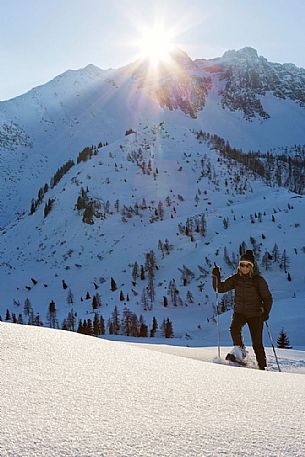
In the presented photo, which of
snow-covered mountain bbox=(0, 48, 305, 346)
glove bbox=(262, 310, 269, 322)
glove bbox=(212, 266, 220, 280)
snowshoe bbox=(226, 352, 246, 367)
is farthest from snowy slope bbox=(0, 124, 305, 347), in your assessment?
snowshoe bbox=(226, 352, 246, 367)

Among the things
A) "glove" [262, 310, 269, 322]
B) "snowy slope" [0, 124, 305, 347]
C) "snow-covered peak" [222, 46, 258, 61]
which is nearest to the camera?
"glove" [262, 310, 269, 322]

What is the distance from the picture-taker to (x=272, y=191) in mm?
45469

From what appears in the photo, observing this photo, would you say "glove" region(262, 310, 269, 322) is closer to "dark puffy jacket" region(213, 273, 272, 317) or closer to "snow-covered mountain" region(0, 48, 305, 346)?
"dark puffy jacket" region(213, 273, 272, 317)

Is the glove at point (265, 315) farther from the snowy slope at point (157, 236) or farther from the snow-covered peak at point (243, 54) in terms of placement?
the snow-covered peak at point (243, 54)

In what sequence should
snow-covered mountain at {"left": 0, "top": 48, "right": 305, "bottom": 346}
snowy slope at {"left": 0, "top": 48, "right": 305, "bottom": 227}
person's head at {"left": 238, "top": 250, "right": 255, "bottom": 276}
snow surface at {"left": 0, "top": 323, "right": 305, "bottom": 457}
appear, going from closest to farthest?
snow surface at {"left": 0, "top": 323, "right": 305, "bottom": 457}, person's head at {"left": 238, "top": 250, "right": 255, "bottom": 276}, snow-covered mountain at {"left": 0, "top": 48, "right": 305, "bottom": 346}, snowy slope at {"left": 0, "top": 48, "right": 305, "bottom": 227}

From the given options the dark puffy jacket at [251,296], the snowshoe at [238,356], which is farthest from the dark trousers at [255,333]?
the snowshoe at [238,356]

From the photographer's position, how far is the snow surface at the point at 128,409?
1.80 m

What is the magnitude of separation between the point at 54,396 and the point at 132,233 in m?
37.4

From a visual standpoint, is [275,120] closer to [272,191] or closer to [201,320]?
[272,191]

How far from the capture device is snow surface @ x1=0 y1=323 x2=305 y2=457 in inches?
70.7

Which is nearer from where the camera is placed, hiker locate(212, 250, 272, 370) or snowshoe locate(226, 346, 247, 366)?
snowshoe locate(226, 346, 247, 366)

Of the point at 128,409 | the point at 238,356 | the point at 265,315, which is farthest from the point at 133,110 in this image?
the point at 128,409

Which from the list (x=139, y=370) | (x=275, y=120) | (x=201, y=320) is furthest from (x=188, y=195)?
(x=275, y=120)

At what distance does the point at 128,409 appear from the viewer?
94.3 inches
